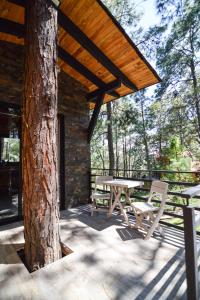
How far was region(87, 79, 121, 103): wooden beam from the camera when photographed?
4.20 meters

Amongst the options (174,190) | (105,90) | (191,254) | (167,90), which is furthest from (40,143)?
(167,90)

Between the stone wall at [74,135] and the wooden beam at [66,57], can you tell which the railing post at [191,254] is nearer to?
the stone wall at [74,135]

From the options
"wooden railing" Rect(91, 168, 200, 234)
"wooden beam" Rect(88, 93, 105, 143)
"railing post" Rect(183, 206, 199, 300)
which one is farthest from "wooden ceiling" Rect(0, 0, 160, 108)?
"railing post" Rect(183, 206, 199, 300)

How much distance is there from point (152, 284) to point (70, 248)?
1.13 m

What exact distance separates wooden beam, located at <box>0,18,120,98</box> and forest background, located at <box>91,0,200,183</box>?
390 cm

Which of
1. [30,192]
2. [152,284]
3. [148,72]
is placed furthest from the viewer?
[148,72]

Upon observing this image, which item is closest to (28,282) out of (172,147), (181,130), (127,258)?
(127,258)

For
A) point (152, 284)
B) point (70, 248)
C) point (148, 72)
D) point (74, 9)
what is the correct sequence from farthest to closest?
point (148, 72), point (74, 9), point (70, 248), point (152, 284)

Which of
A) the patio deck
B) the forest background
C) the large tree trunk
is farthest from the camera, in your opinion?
the forest background

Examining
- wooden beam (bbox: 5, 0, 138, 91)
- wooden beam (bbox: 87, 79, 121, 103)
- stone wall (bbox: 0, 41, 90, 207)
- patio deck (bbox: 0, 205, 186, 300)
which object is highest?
wooden beam (bbox: 5, 0, 138, 91)

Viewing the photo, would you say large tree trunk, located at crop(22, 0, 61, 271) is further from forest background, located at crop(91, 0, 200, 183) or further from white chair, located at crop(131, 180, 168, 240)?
forest background, located at crop(91, 0, 200, 183)

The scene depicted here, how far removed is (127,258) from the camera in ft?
7.27

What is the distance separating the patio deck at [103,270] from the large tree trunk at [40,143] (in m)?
0.24

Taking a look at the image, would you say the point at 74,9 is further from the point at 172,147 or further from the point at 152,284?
the point at 172,147
